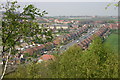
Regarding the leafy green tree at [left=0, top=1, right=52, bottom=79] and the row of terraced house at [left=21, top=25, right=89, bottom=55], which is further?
the row of terraced house at [left=21, top=25, right=89, bottom=55]

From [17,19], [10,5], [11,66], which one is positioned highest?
[10,5]

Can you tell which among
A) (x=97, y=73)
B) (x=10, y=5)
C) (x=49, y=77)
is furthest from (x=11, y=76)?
(x=97, y=73)

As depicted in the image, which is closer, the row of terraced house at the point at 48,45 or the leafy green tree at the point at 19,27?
→ the leafy green tree at the point at 19,27

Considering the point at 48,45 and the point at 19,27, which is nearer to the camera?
the point at 19,27

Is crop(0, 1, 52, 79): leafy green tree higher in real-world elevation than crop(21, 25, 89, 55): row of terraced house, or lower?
higher

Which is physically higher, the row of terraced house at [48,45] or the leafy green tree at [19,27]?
the leafy green tree at [19,27]

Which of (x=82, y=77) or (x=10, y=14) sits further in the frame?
(x=82, y=77)

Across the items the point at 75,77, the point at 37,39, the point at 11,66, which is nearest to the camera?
the point at 37,39

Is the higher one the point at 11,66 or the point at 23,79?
the point at 11,66

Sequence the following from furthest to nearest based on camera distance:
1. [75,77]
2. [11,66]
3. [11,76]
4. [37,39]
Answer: [75,77]
[11,76]
[11,66]
[37,39]

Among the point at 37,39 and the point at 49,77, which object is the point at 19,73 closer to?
the point at 49,77

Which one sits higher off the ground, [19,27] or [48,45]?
[19,27]
